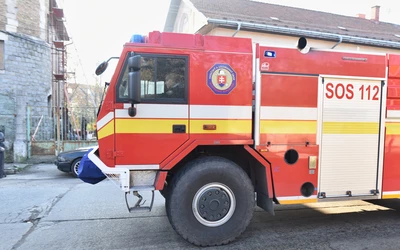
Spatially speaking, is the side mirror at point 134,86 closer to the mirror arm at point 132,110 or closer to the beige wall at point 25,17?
the mirror arm at point 132,110

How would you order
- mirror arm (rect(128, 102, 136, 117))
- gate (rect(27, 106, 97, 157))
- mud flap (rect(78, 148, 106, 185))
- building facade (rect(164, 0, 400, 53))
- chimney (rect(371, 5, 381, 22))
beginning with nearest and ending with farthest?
mirror arm (rect(128, 102, 136, 117))
mud flap (rect(78, 148, 106, 185))
gate (rect(27, 106, 97, 157))
building facade (rect(164, 0, 400, 53))
chimney (rect(371, 5, 381, 22))

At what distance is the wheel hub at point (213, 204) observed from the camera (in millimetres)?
3762

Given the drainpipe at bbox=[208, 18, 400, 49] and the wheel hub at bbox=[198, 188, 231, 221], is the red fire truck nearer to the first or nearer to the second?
the wheel hub at bbox=[198, 188, 231, 221]

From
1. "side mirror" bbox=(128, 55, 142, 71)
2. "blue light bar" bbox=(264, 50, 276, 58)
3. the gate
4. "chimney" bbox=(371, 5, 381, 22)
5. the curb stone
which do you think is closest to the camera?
"side mirror" bbox=(128, 55, 142, 71)

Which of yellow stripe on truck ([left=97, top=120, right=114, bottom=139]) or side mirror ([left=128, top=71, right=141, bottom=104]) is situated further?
yellow stripe on truck ([left=97, top=120, right=114, bottom=139])

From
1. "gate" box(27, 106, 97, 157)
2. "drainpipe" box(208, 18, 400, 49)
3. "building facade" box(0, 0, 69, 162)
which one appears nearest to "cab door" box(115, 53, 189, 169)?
"gate" box(27, 106, 97, 157)

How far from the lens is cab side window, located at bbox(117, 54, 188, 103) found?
367 cm

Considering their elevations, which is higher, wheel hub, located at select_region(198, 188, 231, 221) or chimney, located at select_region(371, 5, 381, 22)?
chimney, located at select_region(371, 5, 381, 22)

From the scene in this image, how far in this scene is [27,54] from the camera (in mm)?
13930

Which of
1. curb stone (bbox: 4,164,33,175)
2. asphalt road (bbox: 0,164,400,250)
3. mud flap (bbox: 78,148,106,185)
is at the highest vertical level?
mud flap (bbox: 78,148,106,185)

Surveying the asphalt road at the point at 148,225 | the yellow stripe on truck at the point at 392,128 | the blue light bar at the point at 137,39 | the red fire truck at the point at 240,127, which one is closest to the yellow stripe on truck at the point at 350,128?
the red fire truck at the point at 240,127

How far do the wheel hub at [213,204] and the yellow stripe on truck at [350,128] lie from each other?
1.74 meters

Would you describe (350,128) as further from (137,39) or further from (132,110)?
(137,39)

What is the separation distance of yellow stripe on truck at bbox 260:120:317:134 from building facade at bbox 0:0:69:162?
431 inches
